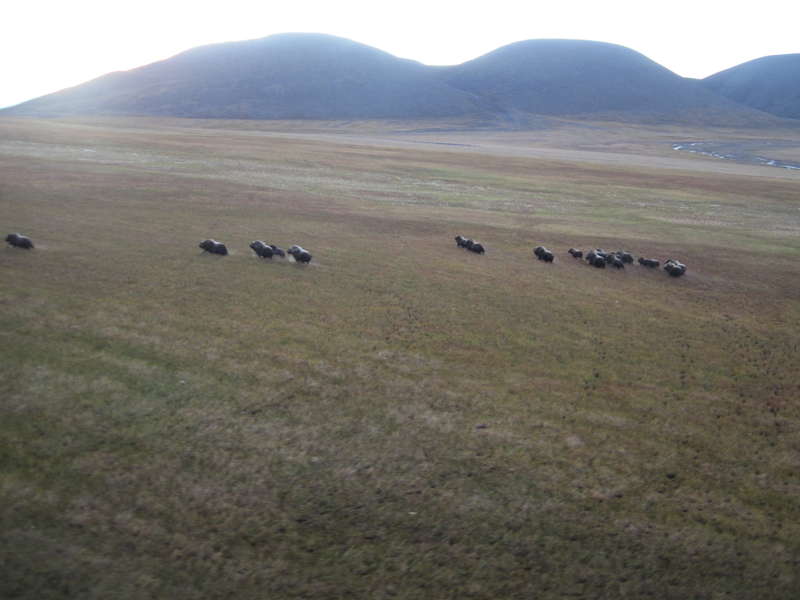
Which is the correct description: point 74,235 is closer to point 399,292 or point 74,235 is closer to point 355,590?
point 399,292

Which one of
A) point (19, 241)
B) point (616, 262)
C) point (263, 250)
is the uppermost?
point (19, 241)

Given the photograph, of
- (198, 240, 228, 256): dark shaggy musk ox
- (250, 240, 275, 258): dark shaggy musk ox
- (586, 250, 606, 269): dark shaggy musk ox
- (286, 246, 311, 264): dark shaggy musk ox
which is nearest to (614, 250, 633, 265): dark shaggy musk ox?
(586, 250, 606, 269): dark shaggy musk ox

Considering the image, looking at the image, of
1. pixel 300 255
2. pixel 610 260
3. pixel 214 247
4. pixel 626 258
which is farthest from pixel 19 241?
pixel 626 258

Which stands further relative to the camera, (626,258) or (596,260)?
(626,258)

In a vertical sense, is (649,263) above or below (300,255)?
below

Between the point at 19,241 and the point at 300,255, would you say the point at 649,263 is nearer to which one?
the point at 300,255

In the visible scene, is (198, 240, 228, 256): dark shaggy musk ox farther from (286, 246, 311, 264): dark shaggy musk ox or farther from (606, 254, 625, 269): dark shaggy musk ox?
(606, 254, 625, 269): dark shaggy musk ox

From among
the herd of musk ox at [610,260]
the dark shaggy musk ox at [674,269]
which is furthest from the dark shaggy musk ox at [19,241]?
the dark shaggy musk ox at [674,269]

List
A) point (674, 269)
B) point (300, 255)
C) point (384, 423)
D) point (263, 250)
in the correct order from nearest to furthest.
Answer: point (384, 423) < point (300, 255) < point (263, 250) < point (674, 269)
